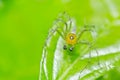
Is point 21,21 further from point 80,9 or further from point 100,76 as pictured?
point 100,76

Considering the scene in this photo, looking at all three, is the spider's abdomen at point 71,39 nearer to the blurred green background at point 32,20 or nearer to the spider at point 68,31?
the spider at point 68,31

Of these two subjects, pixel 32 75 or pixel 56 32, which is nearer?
pixel 32 75

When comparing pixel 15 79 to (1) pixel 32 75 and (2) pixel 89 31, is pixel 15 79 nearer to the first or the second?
(1) pixel 32 75

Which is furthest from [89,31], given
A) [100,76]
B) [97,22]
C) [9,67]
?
[9,67]

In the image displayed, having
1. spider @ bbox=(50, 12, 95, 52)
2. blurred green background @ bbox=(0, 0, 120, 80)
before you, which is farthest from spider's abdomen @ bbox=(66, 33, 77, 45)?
blurred green background @ bbox=(0, 0, 120, 80)

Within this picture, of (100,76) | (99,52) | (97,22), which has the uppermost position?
(97,22)

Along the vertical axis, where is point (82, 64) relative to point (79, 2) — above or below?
below

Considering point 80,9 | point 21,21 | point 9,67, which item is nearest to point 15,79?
point 9,67
